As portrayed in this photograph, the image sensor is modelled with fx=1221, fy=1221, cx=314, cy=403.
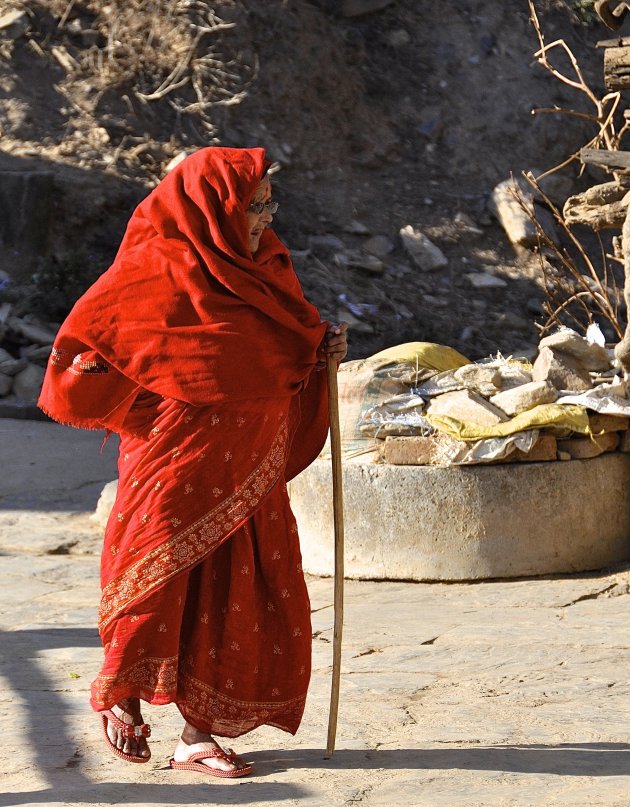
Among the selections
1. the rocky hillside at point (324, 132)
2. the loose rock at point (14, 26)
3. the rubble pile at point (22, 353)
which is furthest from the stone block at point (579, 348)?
the loose rock at point (14, 26)

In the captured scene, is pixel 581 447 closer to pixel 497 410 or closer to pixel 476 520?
pixel 497 410

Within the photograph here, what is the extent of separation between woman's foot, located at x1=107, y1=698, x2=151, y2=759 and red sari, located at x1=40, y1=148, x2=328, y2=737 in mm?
122

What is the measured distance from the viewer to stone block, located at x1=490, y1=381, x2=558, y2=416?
602 cm

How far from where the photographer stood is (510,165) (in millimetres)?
14984

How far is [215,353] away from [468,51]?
1343cm

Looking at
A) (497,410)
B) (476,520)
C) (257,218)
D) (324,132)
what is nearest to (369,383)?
(497,410)

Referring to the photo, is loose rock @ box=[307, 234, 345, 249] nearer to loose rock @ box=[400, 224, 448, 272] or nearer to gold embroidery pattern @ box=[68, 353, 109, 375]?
loose rock @ box=[400, 224, 448, 272]

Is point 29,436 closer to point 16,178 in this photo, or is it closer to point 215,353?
point 16,178

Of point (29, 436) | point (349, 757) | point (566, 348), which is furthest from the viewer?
point (29, 436)

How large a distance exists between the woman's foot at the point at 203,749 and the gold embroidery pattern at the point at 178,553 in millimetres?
401

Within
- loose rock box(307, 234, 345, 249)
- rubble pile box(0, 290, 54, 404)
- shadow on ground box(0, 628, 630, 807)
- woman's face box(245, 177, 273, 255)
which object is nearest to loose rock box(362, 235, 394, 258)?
loose rock box(307, 234, 345, 249)

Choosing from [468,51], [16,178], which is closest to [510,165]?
[468,51]

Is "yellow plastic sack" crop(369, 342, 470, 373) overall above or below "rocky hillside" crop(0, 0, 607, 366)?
above

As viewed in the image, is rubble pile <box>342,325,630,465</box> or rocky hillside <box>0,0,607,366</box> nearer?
rubble pile <box>342,325,630,465</box>
